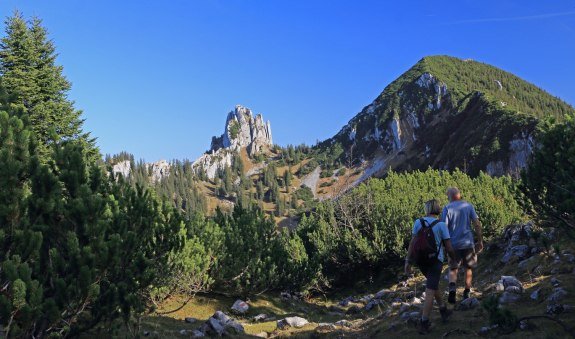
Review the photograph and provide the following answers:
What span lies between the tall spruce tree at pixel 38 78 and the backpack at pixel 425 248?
2538 cm

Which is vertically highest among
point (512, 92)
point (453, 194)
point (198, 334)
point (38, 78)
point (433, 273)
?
point (512, 92)

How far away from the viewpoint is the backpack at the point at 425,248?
7301 millimetres

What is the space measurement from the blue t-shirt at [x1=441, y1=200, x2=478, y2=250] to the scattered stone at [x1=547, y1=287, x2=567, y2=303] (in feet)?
5.23

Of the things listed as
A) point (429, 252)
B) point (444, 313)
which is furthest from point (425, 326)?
point (429, 252)

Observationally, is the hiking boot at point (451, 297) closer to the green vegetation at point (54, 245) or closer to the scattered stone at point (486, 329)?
the scattered stone at point (486, 329)

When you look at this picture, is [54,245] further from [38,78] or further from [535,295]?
[38,78]

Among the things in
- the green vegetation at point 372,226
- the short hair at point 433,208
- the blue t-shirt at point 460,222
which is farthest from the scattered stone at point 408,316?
the green vegetation at point 372,226

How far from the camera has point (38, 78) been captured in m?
30.4

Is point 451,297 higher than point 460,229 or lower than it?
lower

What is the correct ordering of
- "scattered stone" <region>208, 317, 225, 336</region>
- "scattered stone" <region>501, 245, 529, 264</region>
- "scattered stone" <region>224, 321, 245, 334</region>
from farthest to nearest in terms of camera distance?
"scattered stone" <region>501, 245, 529, 264</region> < "scattered stone" <region>224, 321, 245, 334</region> < "scattered stone" <region>208, 317, 225, 336</region>

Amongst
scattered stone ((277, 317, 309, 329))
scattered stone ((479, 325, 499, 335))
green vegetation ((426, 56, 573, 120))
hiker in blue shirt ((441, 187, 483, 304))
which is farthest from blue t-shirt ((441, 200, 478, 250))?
green vegetation ((426, 56, 573, 120))

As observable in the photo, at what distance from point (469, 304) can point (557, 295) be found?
168 cm

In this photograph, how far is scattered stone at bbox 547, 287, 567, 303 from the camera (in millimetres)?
7613

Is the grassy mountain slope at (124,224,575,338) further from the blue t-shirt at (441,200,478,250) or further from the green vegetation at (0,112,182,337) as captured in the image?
the green vegetation at (0,112,182,337)
